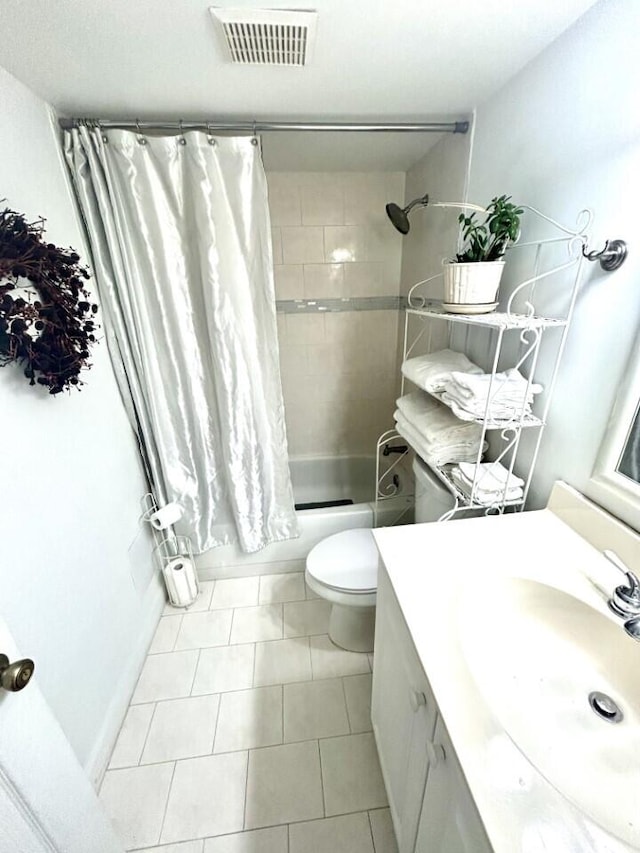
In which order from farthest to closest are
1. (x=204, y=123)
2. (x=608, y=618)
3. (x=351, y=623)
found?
(x=351, y=623) < (x=204, y=123) < (x=608, y=618)

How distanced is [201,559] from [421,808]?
144 cm

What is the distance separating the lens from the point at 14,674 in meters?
0.57

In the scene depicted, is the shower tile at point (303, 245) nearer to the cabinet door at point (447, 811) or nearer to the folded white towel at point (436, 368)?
the folded white towel at point (436, 368)

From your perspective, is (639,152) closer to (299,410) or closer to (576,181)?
(576,181)

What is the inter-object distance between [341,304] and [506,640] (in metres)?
2.01

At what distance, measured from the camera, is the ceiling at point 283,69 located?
31.8 inches

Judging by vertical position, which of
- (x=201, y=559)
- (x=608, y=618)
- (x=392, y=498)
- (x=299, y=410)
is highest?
(x=608, y=618)

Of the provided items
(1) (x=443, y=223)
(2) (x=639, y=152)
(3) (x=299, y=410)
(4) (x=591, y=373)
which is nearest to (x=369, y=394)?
(3) (x=299, y=410)

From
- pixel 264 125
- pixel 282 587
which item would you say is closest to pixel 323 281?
pixel 264 125

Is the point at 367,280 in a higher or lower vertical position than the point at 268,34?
lower

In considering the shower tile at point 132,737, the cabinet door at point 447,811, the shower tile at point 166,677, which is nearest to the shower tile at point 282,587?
the shower tile at point 166,677

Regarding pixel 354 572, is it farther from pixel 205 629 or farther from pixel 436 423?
pixel 205 629

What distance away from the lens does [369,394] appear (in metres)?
2.55

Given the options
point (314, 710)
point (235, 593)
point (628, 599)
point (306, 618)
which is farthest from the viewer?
point (235, 593)
